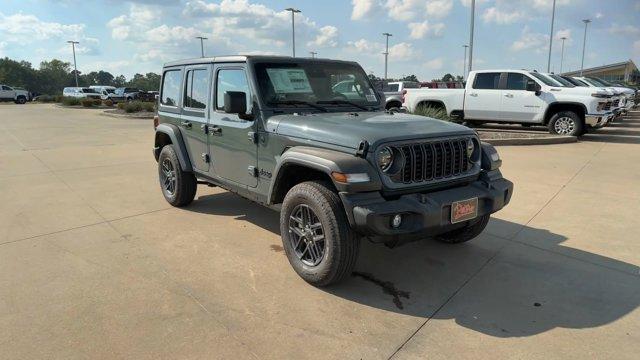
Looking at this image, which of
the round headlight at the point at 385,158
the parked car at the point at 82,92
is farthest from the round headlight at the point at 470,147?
the parked car at the point at 82,92

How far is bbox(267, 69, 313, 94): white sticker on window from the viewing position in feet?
14.4

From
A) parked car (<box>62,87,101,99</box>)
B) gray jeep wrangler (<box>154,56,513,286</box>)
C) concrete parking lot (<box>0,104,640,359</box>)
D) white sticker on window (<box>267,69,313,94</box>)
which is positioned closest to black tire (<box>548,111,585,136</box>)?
concrete parking lot (<box>0,104,640,359</box>)

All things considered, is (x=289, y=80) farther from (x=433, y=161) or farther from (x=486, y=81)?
(x=486, y=81)

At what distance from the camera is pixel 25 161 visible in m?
9.36

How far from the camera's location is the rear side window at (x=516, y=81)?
12.6 m

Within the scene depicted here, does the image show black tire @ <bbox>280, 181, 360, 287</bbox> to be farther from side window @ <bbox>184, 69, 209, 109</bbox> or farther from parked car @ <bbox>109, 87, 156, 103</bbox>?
parked car @ <bbox>109, 87, 156, 103</bbox>

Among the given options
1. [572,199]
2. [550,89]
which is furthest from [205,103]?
[550,89]

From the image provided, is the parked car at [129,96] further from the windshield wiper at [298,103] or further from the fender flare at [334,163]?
the fender flare at [334,163]

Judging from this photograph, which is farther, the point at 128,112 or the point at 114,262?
the point at 128,112

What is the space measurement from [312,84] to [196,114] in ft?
5.02

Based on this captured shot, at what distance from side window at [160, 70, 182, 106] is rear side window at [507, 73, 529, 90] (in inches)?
391

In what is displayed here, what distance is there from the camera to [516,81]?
499 inches

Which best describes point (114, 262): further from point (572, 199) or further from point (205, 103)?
point (572, 199)

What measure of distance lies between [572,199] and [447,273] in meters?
3.32
